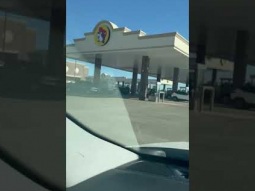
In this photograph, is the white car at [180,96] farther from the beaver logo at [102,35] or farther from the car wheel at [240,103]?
the beaver logo at [102,35]

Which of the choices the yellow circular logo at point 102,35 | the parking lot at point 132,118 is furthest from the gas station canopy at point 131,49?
the parking lot at point 132,118

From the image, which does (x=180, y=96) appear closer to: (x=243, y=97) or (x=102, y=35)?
(x=243, y=97)

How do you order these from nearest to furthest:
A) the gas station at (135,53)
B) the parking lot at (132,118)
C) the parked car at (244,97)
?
the parked car at (244,97)
the gas station at (135,53)
the parking lot at (132,118)

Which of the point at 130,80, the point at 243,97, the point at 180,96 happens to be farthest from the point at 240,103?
the point at 130,80

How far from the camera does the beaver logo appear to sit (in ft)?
5.54

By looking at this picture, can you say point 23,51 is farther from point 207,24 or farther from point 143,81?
point 207,24

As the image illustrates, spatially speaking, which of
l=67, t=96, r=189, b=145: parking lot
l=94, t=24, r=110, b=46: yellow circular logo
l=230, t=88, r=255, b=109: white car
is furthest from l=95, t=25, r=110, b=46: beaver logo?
l=230, t=88, r=255, b=109: white car

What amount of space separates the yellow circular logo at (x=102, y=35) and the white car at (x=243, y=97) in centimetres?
67

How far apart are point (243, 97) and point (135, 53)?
0.61m

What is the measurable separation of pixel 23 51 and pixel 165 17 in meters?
0.66

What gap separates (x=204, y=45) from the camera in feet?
4.06

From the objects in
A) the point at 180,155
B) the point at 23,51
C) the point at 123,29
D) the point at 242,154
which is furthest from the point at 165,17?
the point at 180,155

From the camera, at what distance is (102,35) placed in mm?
1729

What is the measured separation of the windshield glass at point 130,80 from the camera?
1.48 meters
